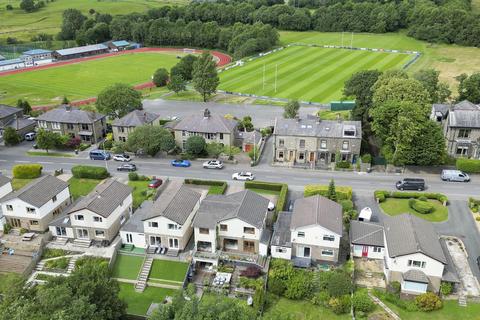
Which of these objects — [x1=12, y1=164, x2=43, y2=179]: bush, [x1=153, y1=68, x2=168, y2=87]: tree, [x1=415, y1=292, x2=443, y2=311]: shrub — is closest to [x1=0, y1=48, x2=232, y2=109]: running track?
[x1=153, y1=68, x2=168, y2=87]: tree

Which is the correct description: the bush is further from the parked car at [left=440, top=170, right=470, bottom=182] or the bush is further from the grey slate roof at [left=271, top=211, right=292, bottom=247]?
the parked car at [left=440, top=170, right=470, bottom=182]

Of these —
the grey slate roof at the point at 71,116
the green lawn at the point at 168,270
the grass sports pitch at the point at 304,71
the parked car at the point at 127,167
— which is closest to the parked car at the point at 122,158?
the parked car at the point at 127,167

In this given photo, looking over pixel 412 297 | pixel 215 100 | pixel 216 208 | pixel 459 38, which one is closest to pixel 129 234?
pixel 216 208

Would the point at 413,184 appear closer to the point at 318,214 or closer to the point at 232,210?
the point at 318,214

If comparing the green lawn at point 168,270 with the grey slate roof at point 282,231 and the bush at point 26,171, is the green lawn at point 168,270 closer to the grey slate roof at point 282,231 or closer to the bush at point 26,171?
the grey slate roof at point 282,231

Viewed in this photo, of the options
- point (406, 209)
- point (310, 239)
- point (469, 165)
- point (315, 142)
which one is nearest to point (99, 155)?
point (315, 142)

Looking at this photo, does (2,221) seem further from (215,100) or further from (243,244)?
(215,100)
